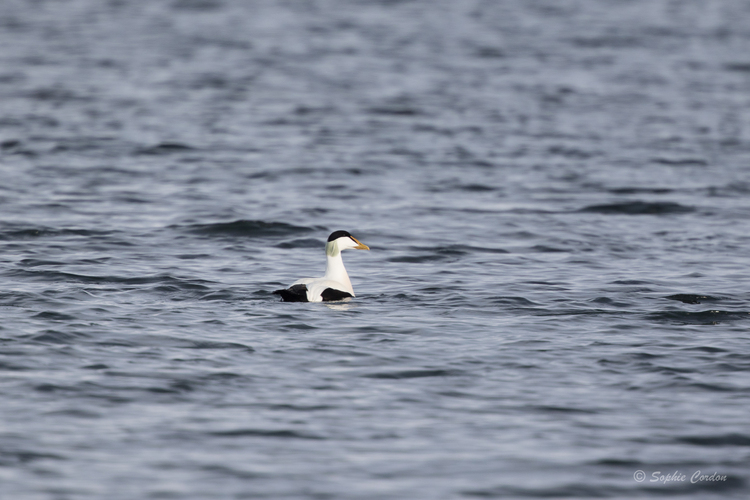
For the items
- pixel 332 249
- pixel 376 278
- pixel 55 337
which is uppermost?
pixel 332 249

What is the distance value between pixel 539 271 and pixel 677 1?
46.0m

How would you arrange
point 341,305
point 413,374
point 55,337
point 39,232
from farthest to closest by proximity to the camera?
point 39,232 < point 341,305 < point 55,337 < point 413,374

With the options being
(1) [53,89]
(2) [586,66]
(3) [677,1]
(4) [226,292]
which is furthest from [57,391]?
(3) [677,1]

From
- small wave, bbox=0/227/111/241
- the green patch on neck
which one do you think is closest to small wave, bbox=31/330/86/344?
the green patch on neck

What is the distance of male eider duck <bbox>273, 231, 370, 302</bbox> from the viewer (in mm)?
13184

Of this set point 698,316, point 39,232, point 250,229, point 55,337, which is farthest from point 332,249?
point 39,232

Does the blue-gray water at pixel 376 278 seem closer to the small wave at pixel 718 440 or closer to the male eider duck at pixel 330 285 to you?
the small wave at pixel 718 440

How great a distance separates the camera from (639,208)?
20719 millimetres

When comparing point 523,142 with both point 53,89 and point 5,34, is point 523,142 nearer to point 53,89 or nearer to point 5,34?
point 53,89

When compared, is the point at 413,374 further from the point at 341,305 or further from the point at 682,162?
the point at 682,162

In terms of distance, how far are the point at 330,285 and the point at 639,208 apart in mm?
9303

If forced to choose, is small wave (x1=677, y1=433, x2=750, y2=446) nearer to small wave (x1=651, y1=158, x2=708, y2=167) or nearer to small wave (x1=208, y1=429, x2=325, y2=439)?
small wave (x1=208, y1=429, x2=325, y2=439)

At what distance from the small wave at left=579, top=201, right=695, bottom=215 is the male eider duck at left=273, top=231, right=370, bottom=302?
25.5 ft

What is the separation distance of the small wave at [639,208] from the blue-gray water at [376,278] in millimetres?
131
